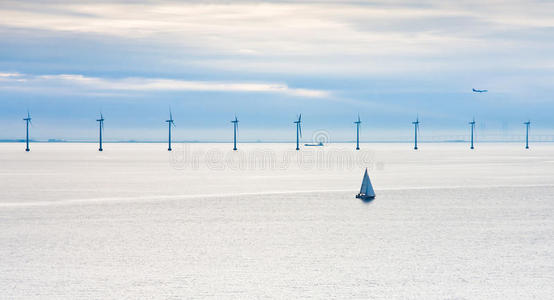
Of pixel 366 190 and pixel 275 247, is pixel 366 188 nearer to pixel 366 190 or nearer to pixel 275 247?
pixel 366 190

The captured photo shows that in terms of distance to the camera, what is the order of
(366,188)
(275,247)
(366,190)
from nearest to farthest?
(275,247), (366,188), (366,190)

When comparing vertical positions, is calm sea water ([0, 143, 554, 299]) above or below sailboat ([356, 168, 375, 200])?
below

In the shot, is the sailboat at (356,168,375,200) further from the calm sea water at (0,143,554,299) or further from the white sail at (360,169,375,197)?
the calm sea water at (0,143,554,299)

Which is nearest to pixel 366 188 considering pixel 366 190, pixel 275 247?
pixel 366 190

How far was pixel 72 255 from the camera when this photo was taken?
1188 inches

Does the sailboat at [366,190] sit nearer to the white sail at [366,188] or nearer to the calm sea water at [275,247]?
the white sail at [366,188]

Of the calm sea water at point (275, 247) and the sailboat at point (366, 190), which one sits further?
the sailboat at point (366, 190)

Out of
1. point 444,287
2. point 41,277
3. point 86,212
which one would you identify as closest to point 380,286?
point 444,287

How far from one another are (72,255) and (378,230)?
52.1ft

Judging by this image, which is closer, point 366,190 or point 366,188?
point 366,188

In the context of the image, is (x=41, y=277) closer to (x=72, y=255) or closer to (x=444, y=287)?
(x=72, y=255)

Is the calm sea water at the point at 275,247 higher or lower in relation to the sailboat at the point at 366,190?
lower

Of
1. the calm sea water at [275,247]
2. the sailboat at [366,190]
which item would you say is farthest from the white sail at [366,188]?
the calm sea water at [275,247]

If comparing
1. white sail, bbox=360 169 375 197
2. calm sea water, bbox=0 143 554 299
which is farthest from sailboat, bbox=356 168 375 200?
calm sea water, bbox=0 143 554 299
